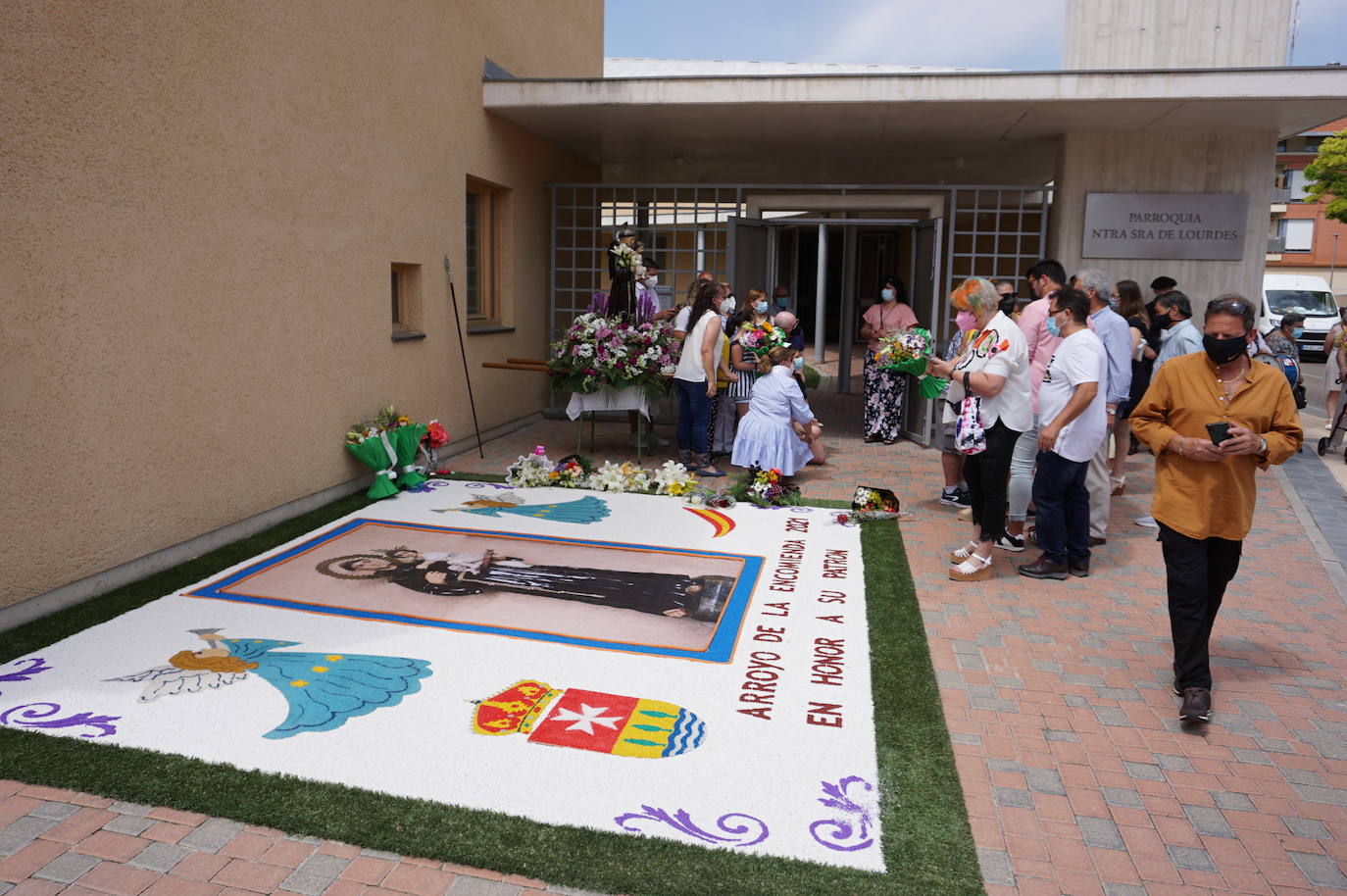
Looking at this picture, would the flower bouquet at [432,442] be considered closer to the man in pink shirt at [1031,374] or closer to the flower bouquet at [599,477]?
the flower bouquet at [599,477]

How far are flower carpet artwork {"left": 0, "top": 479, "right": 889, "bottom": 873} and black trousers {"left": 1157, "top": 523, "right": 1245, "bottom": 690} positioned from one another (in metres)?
1.43

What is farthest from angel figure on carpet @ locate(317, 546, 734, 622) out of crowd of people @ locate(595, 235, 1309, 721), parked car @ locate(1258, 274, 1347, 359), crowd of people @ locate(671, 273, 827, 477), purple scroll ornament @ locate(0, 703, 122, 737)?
parked car @ locate(1258, 274, 1347, 359)

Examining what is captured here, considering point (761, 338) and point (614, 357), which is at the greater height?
point (761, 338)

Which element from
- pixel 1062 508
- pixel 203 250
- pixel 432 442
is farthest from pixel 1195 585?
pixel 432 442

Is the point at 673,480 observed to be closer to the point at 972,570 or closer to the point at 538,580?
the point at 538,580

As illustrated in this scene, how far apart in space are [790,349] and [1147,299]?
4581 mm

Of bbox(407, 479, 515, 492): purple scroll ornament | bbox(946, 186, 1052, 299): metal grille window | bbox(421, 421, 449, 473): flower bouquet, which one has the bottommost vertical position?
bbox(407, 479, 515, 492): purple scroll ornament

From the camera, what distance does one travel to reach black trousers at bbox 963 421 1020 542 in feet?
18.3

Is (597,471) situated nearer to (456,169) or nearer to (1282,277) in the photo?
(456,169)

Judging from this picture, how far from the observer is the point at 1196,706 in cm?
404

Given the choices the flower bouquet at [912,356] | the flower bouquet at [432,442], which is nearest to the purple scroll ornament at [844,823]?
the flower bouquet at [912,356]

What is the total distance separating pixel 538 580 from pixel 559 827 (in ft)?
8.56

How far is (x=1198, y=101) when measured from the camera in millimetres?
8523

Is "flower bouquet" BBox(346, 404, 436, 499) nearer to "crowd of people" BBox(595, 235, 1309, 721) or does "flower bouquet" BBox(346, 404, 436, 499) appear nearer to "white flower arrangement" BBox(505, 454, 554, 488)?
"white flower arrangement" BBox(505, 454, 554, 488)
